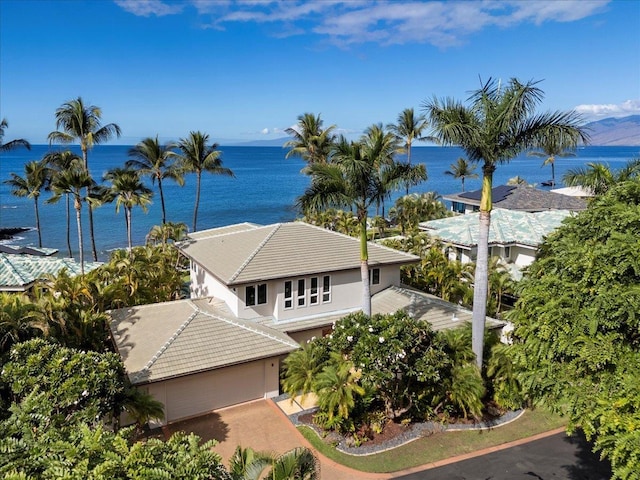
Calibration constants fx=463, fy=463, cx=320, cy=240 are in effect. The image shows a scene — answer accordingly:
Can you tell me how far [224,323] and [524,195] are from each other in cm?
3585

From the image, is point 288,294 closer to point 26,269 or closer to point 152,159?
point 26,269

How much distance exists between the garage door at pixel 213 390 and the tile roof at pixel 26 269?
33.5 ft

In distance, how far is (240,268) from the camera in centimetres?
2117

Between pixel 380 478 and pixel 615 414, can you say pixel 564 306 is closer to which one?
pixel 615 414

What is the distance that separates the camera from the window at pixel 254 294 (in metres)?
21.1

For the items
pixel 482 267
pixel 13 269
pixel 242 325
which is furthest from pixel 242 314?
pixel 13 269

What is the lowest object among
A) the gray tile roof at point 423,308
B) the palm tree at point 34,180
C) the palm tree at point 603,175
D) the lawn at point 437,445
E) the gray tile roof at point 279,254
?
the lawn at point 437,445

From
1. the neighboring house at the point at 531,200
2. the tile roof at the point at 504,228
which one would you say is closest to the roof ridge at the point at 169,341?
the tile roof at the point at 504,228

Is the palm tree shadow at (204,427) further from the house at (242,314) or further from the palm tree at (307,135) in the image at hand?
the palm tree at (307,135)

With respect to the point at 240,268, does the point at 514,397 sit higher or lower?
lower

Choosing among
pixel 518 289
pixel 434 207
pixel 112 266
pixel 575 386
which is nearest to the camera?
pixel 575 386

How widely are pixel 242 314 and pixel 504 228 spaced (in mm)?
19107

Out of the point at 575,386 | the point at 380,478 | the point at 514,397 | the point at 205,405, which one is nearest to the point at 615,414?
the point at 575,386

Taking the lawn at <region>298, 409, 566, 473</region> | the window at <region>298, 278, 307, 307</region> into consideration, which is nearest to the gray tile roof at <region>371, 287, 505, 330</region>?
the window at <region>298, 278, 307, 307</region>
